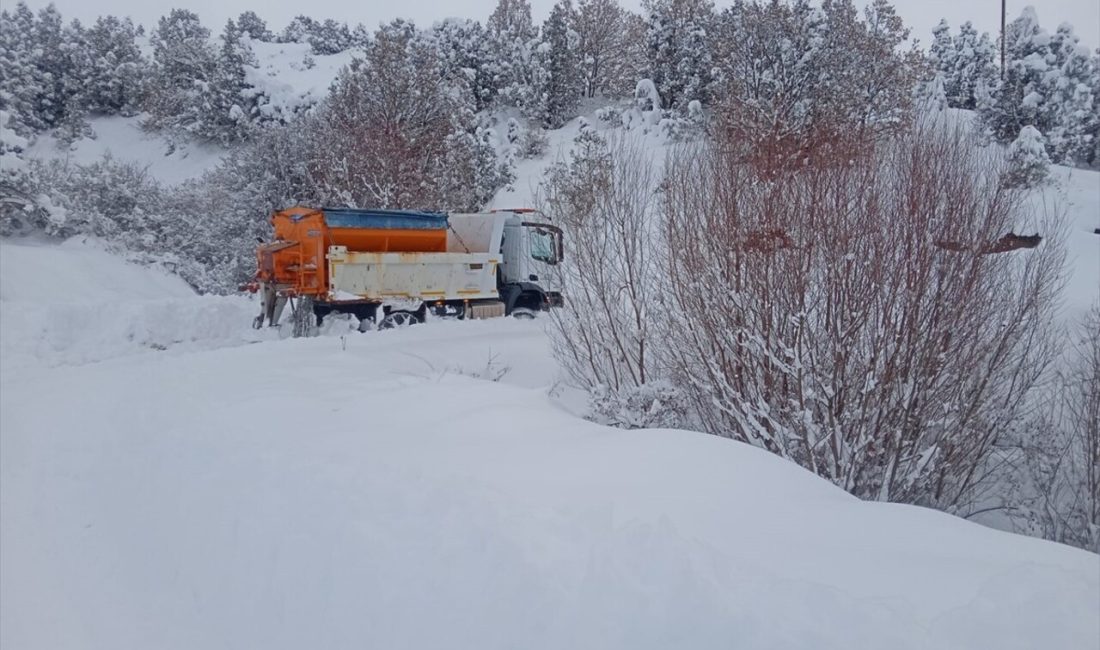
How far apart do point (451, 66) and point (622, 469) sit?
34582mm

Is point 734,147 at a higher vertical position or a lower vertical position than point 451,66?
lower

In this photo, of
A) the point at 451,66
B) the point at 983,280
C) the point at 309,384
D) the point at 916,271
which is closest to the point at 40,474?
the point at 309,384

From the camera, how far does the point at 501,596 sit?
10.5ft

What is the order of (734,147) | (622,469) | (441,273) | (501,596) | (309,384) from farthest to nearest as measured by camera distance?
(441,273) < (309,384) < (734,147) < (622,469) < (501,596)

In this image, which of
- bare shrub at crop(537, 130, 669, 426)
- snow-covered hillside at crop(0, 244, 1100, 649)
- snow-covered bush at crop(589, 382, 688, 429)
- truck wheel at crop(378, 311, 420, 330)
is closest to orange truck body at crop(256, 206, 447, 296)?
truck wheel at crop(378, 311, 420, 330)

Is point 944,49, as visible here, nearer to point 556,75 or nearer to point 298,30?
point 556,75

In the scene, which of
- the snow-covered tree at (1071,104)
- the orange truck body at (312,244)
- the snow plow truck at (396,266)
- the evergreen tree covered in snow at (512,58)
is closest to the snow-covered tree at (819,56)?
the snow-covered tree at (1071,104)

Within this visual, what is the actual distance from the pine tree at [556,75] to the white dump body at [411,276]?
854 inches

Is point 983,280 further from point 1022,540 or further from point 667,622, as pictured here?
point 667,622

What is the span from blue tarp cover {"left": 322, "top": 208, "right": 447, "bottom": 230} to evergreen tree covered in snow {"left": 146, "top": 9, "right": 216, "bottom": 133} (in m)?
25.2

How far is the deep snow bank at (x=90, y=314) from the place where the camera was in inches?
469

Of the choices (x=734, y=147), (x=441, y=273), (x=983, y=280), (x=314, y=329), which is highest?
(x=734, y=147)

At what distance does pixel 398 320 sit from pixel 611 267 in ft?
22.5

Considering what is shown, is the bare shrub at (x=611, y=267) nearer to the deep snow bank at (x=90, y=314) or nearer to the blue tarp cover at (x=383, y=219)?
the blue tarp cover at (x=383, y=219)
